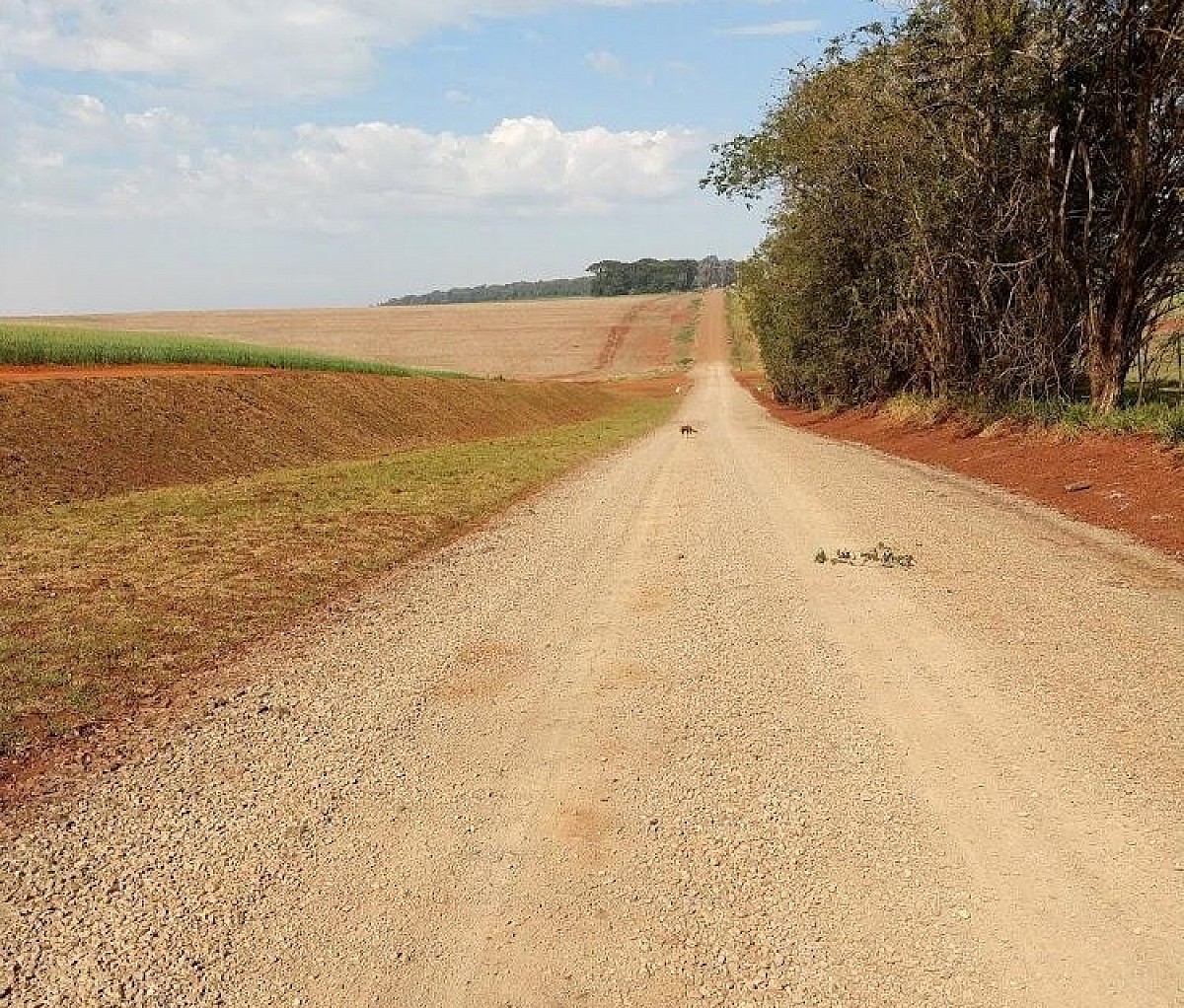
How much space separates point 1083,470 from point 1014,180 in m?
6.99

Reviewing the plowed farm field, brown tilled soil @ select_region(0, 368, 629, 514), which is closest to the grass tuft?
brown tilled soil @ select_region(0, 368, 629, 514)

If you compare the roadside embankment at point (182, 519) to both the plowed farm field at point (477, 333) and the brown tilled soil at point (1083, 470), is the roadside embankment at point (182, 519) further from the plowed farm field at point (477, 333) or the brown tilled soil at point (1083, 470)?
the plowed farm field at point (477, 333)

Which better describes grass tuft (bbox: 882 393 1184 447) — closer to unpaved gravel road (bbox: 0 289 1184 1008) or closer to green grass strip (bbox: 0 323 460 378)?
unpaved gravel road (bbox: 0 289 1184 1008)

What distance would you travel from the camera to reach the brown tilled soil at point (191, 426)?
14.7 metres

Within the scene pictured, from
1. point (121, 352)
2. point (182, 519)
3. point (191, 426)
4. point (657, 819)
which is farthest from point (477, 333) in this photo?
point (657, 819)

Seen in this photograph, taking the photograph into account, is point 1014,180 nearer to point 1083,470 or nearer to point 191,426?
point 1083,470

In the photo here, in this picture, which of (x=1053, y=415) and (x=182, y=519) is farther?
(x=1053, y=415)

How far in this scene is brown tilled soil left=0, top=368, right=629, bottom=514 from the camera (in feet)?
48.3

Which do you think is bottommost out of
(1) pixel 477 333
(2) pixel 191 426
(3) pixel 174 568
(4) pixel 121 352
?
(3) pixel 174 568

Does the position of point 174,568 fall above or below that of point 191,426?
below

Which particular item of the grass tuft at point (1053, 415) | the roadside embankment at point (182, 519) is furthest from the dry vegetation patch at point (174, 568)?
the grass tuft at point (1053, 415)

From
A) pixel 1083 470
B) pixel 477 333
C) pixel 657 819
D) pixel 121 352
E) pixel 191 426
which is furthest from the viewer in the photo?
pixel 477 333

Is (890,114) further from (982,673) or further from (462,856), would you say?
(462,856)

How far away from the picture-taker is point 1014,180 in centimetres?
1641
